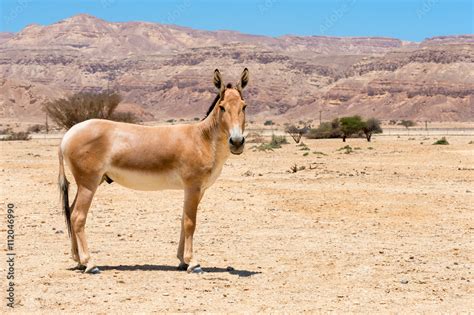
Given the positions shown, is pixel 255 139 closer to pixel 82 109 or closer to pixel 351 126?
pixel 351 126

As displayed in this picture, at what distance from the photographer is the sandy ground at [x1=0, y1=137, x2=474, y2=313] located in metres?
8.58

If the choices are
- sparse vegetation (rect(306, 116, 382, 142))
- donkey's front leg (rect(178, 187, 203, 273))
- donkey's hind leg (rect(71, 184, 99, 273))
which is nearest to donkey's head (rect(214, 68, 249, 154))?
donkey's front leg (rect(178, 187, 203, 273))

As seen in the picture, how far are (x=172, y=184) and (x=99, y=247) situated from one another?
248cm

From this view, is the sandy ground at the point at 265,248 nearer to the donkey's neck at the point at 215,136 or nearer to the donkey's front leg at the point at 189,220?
the donkey's front leg at the point at 189,220

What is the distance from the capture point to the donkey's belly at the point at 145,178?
10.2 m

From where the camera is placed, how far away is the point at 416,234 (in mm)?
13625

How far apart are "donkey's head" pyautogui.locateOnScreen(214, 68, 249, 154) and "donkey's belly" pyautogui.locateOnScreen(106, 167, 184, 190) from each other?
1.01 m

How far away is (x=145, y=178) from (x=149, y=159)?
0.28m

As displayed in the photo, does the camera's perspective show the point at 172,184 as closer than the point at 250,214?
Yes

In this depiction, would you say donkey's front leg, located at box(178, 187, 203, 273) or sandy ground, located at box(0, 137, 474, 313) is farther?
donkey's front leg, located at box(178, 187, 203, 273)

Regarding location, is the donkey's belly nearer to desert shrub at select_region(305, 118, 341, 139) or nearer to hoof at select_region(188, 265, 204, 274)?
hoof at select_region(188, 265, 204, 274)

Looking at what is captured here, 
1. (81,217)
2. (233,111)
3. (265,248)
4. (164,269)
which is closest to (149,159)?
(81,217)

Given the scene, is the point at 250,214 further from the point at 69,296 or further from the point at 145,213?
the point at 69,296

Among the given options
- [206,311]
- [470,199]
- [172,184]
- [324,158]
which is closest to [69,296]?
[206,311]
